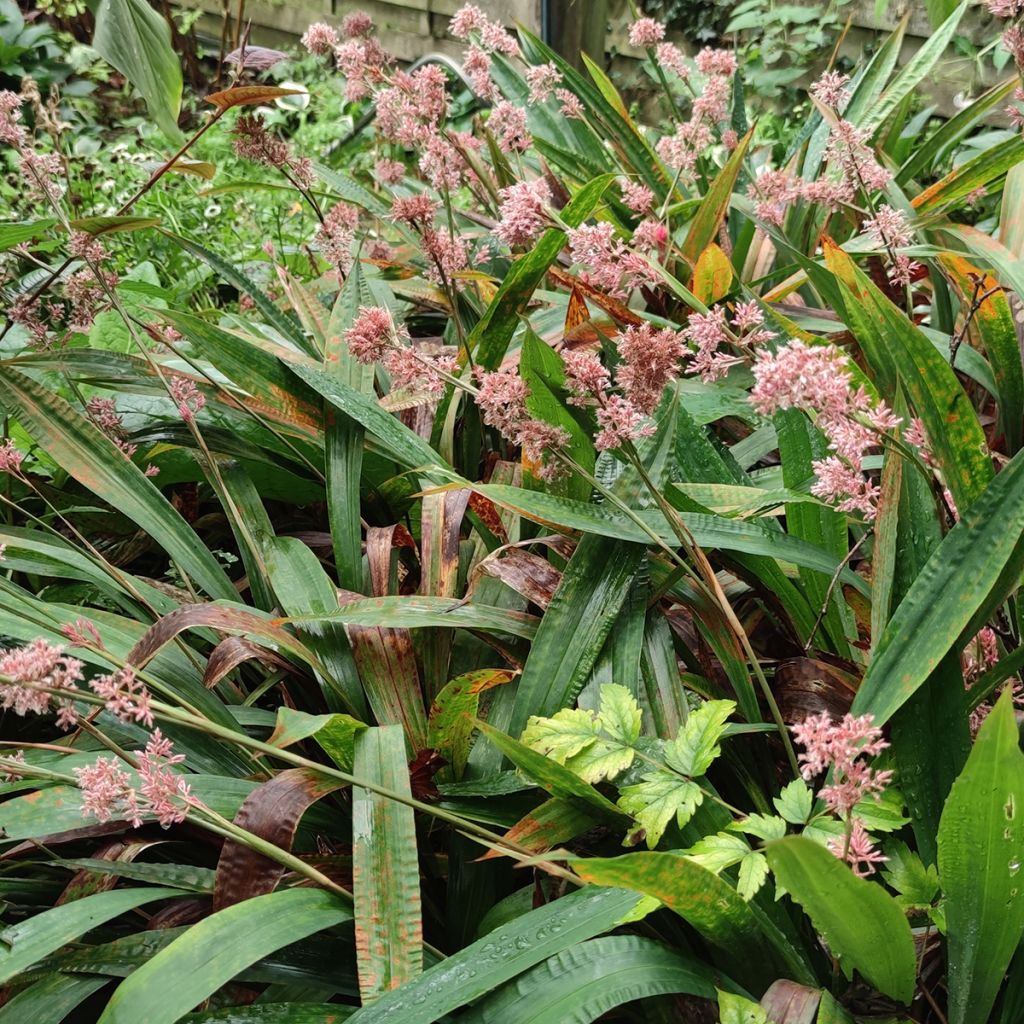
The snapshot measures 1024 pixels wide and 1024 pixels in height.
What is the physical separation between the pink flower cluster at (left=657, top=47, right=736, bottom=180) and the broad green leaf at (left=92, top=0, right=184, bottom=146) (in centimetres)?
86

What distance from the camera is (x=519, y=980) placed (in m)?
0.90

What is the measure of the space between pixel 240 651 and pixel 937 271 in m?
1.36

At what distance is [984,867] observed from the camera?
836 millimetres

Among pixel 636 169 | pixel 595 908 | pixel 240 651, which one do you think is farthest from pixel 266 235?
pixel 595 908

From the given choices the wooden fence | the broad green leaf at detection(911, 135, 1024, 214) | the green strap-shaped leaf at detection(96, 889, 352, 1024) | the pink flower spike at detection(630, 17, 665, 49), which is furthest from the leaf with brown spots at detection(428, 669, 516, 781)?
the wooden fence

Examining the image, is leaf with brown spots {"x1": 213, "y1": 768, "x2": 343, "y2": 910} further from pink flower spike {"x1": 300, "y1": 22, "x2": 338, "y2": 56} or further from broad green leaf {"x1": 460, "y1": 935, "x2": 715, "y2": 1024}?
pink flower spike {"x1": 300, "y1": 22, "x2": 338, "y2": 56}

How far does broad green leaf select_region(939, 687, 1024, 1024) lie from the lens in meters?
0.80

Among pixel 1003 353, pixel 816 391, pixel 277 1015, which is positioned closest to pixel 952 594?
pixel 816 391

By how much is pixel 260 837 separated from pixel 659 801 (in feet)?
1.22

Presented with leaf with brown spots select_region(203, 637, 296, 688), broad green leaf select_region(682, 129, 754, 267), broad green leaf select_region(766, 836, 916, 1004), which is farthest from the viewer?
broad green leaf select_region(682, 129, 754, 267)

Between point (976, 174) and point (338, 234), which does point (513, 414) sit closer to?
point (338, 234)

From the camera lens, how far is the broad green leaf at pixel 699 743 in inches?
36.9

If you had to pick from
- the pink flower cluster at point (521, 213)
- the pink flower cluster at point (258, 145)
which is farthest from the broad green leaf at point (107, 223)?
the pink flower cluster at point (521, 213)

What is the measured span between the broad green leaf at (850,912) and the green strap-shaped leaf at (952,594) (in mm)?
206
